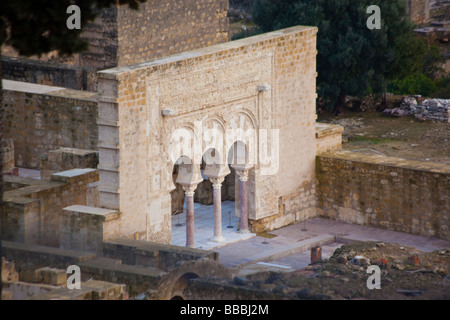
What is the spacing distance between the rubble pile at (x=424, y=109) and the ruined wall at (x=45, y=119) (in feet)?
39.3

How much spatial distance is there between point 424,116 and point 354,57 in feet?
8.58

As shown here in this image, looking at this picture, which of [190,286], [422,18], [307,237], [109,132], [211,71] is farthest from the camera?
[422,18]

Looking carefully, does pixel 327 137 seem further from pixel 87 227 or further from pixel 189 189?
pixel 87 227

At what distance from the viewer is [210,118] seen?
23859mm

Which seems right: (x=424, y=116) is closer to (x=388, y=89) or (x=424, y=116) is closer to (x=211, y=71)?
(x=388, y=89)

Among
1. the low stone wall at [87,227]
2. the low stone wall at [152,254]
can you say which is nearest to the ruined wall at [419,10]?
the low stone wall at [87,227]

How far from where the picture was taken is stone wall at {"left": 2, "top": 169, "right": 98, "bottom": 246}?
73.2 feet

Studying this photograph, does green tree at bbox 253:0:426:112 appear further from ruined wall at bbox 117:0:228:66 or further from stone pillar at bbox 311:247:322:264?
stone pillar at bbox 311:247:322:264

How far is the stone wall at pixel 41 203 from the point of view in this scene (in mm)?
22297

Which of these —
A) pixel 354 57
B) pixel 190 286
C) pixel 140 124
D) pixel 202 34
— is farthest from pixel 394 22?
pixel 190 286

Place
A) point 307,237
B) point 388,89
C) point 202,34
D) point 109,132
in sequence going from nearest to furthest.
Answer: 1. point 109,132
2. point 307,237
3. point 202,34
4. point 388,89

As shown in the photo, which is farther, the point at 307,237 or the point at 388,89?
the point at 388,89

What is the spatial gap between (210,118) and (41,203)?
3537 millimetres
